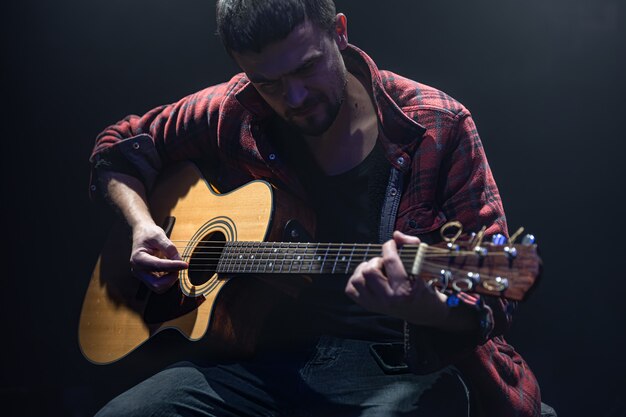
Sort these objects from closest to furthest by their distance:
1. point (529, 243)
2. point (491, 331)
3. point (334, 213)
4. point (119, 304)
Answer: point (529, 243) < point (491, 331) < point (334, 213) < point (119, 304)

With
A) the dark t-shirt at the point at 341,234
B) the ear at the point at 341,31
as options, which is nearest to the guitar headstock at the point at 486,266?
the dark t-shirt at the point at 341,234

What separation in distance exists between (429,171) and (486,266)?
46 centimetres

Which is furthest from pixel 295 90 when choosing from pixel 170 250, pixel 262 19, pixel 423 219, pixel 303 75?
pixel 170 250

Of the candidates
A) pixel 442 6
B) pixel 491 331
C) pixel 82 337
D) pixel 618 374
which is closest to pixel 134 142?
pixel 82 337

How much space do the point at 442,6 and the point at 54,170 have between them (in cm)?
178

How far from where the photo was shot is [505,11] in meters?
1.92

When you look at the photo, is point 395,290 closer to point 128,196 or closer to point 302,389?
point 302,389

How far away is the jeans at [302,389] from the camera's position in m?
1.36

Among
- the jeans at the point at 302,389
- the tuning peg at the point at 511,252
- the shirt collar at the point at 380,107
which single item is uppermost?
the shirt collar at the point at 380,107

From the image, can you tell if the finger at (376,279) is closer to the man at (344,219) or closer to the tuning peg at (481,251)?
the man at (344,219)

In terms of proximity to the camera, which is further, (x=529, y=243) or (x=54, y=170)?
(x=54, y=170)

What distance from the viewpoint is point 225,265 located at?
152 cm

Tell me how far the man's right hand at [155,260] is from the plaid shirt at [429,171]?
0.27 meters

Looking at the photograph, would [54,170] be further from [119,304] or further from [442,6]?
[442,6]
